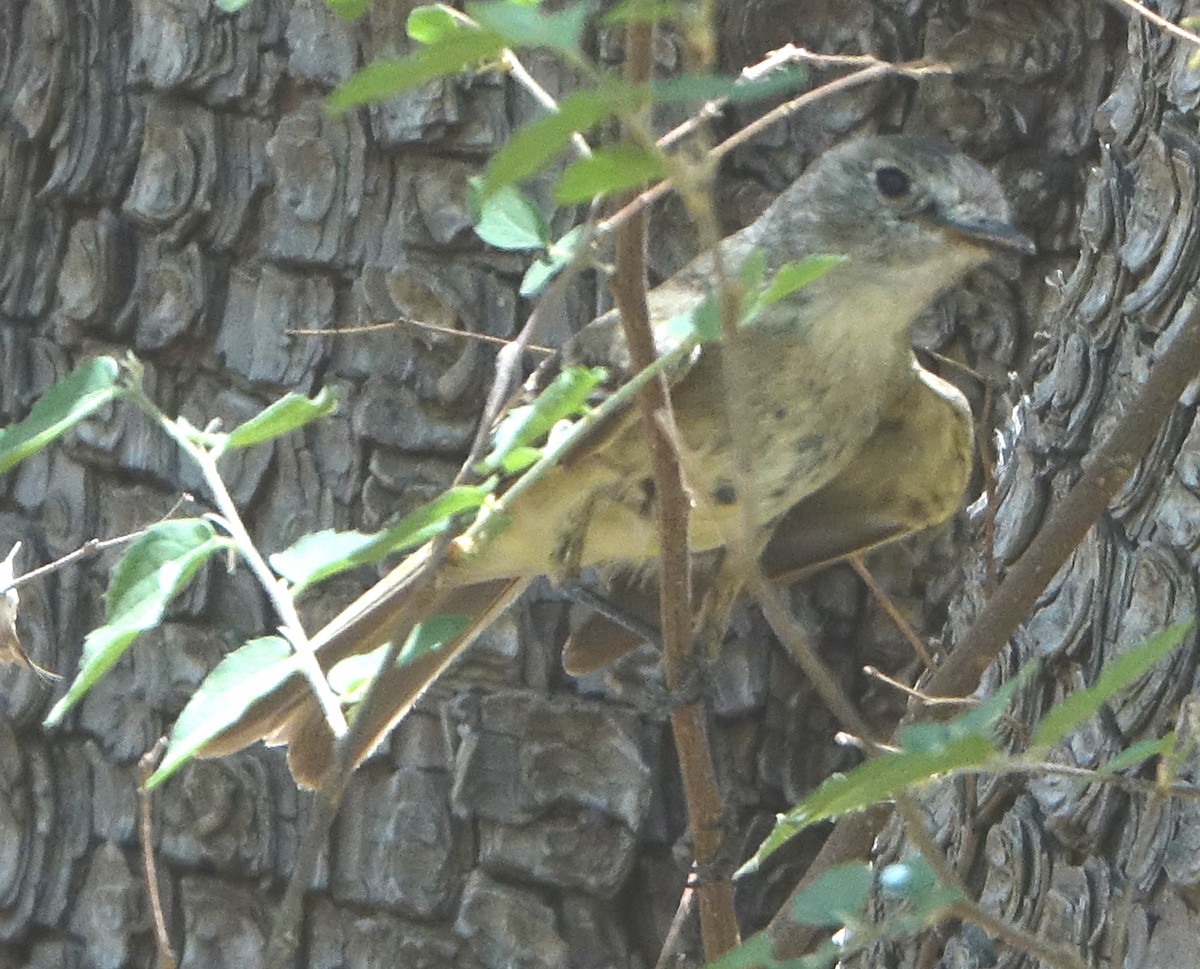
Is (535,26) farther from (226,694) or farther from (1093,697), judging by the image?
(226,694)

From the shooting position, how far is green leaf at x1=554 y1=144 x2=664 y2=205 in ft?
2.64

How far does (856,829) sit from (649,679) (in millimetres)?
1342

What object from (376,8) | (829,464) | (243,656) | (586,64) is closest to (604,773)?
(829,464)

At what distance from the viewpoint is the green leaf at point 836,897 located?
36.6 inches

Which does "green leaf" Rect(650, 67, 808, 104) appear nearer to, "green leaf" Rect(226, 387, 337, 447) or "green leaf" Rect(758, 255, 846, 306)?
"green leaf" Rect(758, 255, 846, 306)

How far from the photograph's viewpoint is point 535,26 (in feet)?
2.29

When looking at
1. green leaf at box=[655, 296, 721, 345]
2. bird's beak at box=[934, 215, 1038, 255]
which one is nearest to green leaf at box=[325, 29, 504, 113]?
green leaf at box=[655, 296, 721, 345]

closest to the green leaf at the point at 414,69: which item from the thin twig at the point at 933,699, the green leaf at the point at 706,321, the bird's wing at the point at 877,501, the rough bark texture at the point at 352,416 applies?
the green leaf at the point at 706,321

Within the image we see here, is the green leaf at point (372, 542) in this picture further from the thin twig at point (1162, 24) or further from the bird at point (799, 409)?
the bird at point (799, 409)

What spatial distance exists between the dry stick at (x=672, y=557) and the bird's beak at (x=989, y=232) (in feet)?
2.59

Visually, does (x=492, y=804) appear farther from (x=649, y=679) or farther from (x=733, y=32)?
(x=733, y=32)

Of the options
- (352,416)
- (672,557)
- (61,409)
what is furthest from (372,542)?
(352,416)

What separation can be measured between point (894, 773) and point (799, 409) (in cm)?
143

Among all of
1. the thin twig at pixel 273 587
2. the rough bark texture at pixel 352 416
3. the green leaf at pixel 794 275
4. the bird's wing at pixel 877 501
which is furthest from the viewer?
the rough bark texture at pixel 352 416
